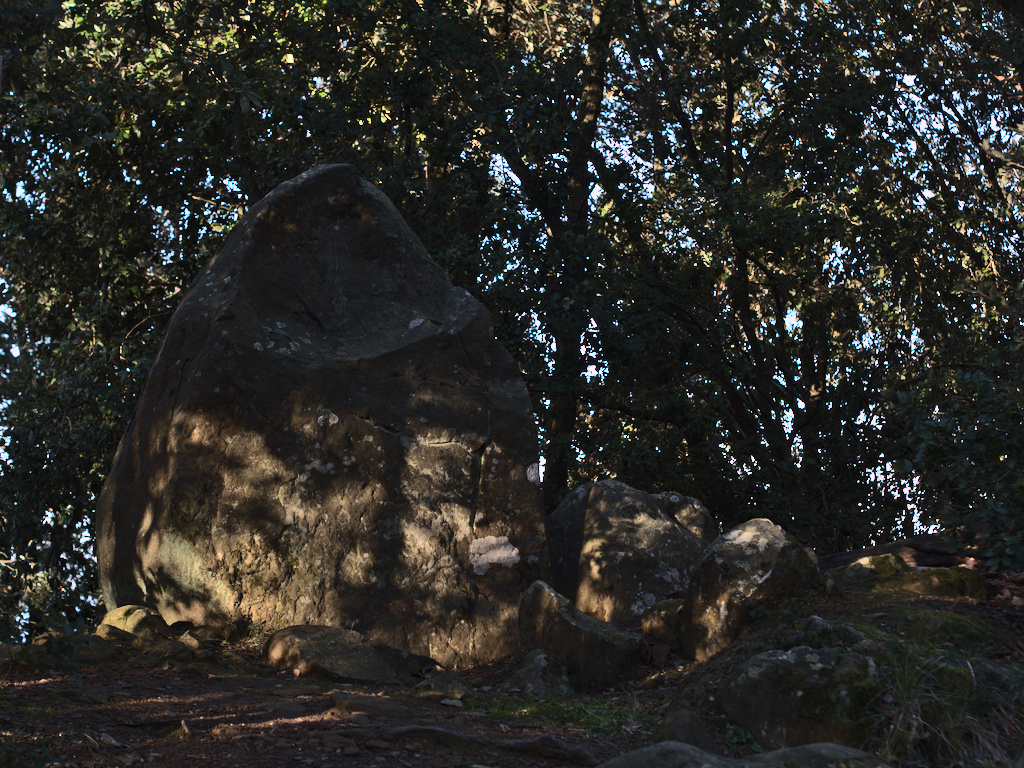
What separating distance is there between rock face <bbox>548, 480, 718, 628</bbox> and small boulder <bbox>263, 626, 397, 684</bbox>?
208cm

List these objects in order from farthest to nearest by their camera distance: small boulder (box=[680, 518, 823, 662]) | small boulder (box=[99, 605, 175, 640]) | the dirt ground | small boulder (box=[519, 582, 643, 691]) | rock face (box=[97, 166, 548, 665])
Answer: rock face (box=[97, 166, 548, 665]) → small boulder (box=[99, 605, 175, 640]) → small boulder (box=[680, 518, 823, 662]) → small boulder (box=[519, 582, 643, 691]) → the dirt ground

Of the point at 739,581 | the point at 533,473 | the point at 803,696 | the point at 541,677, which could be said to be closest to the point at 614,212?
the point at 533,473

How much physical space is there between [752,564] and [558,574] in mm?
2137

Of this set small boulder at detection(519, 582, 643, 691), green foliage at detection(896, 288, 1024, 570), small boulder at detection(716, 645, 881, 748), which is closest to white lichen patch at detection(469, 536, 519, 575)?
small boulder at detection(519, 582, 643, 691)

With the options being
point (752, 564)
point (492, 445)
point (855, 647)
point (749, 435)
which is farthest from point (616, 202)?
point (855, 647)

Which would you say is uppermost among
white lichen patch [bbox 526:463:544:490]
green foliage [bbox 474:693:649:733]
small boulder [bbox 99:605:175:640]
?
white lichen patch [bbox 526:463:544:490]

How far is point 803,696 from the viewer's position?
4.52 meters

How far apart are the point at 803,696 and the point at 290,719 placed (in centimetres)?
253

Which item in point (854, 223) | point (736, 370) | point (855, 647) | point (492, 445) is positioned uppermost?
point (854, 223)

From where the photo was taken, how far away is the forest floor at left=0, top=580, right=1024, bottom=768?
4.02m

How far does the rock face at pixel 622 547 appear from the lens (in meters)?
7.44

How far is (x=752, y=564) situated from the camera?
20.9 ft

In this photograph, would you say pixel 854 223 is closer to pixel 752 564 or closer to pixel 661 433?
pixel 661 433

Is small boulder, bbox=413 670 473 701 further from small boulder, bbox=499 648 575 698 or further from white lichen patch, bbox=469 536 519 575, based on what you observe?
white lichen patch, bbox=469 536 519 575
